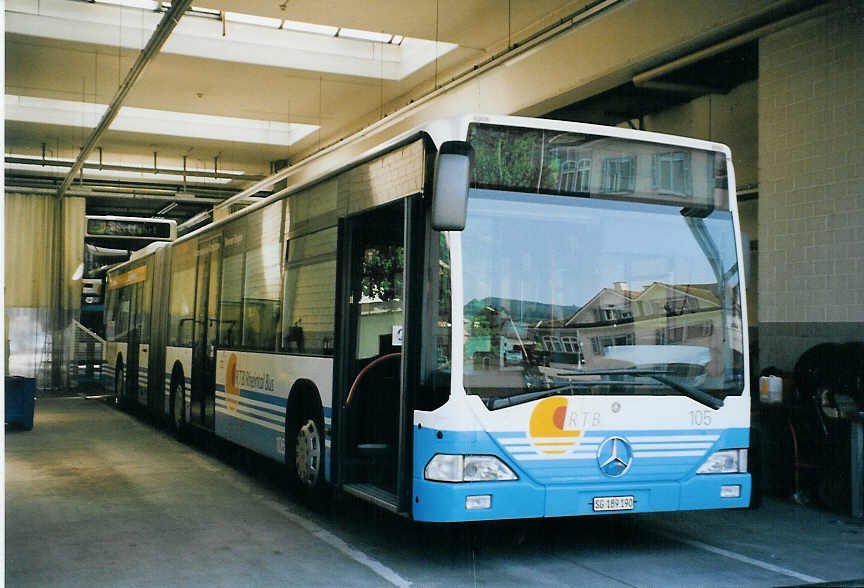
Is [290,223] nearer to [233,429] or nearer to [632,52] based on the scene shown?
[233,429]

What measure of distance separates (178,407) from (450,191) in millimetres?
9615

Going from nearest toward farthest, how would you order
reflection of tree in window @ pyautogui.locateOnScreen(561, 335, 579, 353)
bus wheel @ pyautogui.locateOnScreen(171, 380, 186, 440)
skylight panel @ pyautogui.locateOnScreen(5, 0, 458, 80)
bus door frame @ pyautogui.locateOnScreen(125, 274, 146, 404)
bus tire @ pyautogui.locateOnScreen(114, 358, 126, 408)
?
reflection of tree in window @ pyautogui.locateOnScreen(561, 335, 579, 353) → bus wheel @ pyautogui.locateOnScreen(171, 380, 186, 440) → skylight panel @ pyautogui.locateOnScreen(5, 0, 458, 80) → bus door frame @ pyautogui.locateOnScreen(125, 274, 146, 404) → bus tire @ pyautogui.locateOnScreen(114, 358, 126, 408)

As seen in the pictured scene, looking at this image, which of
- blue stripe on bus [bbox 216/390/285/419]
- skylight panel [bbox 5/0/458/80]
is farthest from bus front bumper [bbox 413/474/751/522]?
→ skylight panel [bbox 5/0/458/80]

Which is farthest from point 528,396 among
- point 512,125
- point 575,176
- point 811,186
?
point 811,186

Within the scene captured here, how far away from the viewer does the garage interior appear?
9805mm

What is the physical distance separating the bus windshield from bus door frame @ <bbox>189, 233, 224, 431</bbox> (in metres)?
6.64

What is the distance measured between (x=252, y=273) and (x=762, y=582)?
21.1 feet

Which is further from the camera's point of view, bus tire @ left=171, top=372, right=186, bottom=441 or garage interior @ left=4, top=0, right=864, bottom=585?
bus tire @ left=171, top=372, right=186, bottom=441

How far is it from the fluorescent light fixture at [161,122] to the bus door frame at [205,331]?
8.02m

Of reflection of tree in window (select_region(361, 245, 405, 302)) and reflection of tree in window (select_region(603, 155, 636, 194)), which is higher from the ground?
reflection of tree in window (select_region(603, 155, 636, 194))

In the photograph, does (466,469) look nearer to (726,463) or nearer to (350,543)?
(350,543)

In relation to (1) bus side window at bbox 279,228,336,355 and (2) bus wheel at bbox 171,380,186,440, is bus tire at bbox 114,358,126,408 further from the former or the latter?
(1) bus side window at bbox 279,228,336,355

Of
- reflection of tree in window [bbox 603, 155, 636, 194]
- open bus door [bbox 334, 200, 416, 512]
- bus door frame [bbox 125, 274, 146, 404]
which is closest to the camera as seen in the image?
reflection of tree in window [bbox 603, 155, 636, 194]

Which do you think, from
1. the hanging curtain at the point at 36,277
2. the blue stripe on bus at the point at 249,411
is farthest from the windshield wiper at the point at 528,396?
the hanging curtain at the point at 36,277
